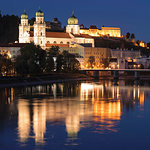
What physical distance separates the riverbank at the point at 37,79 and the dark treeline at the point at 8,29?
5070 cm

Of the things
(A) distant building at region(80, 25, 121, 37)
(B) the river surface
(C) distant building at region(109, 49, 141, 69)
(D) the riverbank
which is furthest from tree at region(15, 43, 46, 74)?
(A) distant building at region(80, 25, 121, 37)

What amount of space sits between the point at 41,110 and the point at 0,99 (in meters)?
11.8

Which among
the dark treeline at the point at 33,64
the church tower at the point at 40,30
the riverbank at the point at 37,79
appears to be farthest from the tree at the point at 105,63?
the dark treeline at the point at 33,64

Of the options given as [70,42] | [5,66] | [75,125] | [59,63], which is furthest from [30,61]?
[70,42]

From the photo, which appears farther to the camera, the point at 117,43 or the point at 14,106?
the point at 117,43

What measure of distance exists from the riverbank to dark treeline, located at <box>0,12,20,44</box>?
166ft

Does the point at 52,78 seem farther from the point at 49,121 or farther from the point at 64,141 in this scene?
the point at 64,141

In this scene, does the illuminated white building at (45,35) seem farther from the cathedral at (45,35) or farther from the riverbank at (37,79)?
the riverbank at (37,79)

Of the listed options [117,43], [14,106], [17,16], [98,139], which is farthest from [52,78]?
[117,43]

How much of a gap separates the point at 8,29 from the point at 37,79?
244ft

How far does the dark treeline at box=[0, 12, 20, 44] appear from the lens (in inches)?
A: 5822

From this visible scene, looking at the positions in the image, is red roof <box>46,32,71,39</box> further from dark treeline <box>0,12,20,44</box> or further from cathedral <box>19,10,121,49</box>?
dark treeline <box>0,12,20,44</box>

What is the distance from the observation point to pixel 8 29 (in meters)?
150

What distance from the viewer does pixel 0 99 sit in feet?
162
